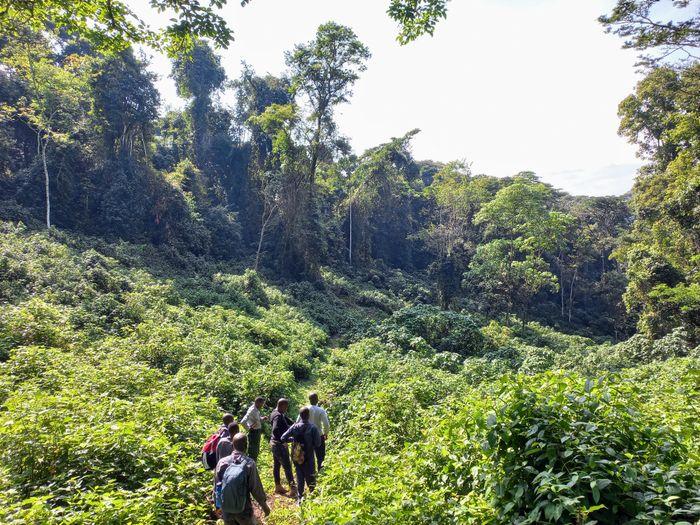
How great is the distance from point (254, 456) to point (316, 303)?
53.8 ft

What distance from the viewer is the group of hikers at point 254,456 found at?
4320 millimetres

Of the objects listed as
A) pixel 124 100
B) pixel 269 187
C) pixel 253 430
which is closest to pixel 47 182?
pixel 124 100

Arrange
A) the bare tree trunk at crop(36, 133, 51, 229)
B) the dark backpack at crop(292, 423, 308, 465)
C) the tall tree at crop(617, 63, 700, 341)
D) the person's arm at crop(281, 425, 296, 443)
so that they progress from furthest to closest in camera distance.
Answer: the bare tree trunk at crop(36, 133, 51, 229), the tall tree at crop(617, 63, 700, 341), the person's arm at crop(281, 425, 296, 443), the dark backpack at crop(292, 423, 308, 465)

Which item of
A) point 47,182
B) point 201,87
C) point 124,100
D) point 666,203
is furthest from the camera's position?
point 201,87

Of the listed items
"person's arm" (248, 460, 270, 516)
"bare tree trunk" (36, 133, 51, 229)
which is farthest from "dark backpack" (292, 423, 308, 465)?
"bare tree trunk" (36, 133, 51, 229)

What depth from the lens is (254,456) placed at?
22.2ft

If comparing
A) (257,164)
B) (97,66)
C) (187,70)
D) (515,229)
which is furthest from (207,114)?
(515,229)

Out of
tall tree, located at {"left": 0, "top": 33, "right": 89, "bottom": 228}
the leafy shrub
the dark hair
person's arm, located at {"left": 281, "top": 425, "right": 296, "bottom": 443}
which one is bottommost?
the leafy shrub

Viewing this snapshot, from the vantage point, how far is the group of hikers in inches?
170

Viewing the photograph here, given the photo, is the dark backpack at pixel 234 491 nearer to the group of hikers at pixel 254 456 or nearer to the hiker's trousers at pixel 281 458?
the group of hikers at pixel 254 456

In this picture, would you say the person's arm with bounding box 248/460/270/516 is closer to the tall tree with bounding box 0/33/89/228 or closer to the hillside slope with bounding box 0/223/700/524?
the hillside slope with bounding box 0/223/700/524

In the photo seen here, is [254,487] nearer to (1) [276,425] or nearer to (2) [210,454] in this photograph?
(2) [210,454]

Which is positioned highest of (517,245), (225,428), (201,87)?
(201,87)

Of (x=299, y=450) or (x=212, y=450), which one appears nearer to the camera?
(x=212, y=450)
